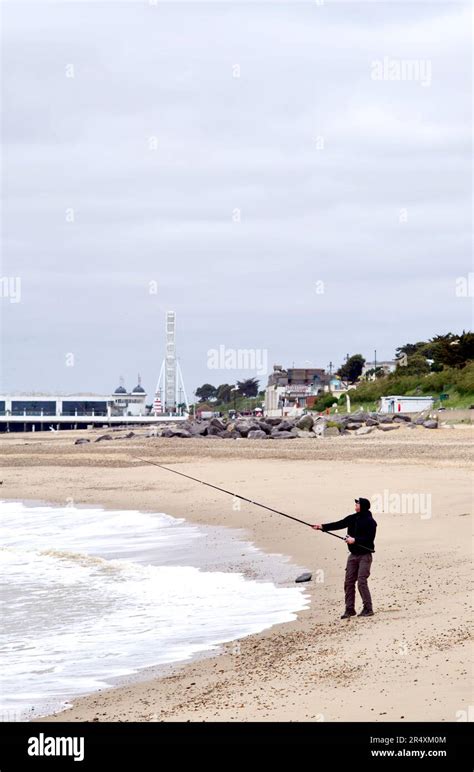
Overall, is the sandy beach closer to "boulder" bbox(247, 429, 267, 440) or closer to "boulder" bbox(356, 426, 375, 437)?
"boulder" bbox(356, 426, 375, 437)

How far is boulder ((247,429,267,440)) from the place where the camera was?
56.3m

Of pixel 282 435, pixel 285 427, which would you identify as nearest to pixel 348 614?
pixel 282 435

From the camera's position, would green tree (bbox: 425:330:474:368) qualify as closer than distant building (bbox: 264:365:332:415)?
Yes

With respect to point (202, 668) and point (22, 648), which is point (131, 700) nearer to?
point (202, 668)

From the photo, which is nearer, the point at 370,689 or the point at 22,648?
the point at 370,689

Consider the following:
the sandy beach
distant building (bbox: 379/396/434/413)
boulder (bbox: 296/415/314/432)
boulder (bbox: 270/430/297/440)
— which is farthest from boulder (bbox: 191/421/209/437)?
the sandy beach

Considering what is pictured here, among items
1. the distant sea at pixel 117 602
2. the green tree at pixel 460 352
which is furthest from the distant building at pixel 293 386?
the distant sea at pixel 117 602

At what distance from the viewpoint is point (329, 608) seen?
11.5 meters

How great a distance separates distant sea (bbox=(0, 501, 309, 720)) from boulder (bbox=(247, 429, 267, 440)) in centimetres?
3558

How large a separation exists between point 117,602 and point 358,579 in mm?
3491

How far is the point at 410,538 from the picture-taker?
16.0 meters

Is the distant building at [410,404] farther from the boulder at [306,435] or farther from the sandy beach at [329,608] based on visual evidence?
the sandy beach at [329,608]
